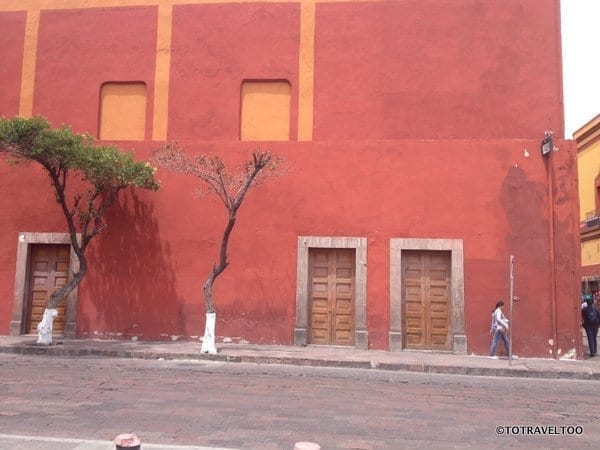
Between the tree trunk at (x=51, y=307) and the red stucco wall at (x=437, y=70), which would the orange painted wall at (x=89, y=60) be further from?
the red stucco wall at (x=437, y=70)

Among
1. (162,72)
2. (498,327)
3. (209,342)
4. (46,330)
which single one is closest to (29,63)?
(162,72)

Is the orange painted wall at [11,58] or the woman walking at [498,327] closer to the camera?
the woman walking at [498,327]

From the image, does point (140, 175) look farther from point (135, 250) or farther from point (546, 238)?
point (546, 238)

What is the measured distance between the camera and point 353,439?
5.45 metres

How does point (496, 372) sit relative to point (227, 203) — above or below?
below

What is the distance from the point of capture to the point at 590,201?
25406 millimetres

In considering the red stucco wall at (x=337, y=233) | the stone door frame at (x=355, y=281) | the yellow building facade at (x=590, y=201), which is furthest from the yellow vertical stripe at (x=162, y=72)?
the yellow building facade at (x=590, y=201)

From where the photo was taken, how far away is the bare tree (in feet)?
37.1

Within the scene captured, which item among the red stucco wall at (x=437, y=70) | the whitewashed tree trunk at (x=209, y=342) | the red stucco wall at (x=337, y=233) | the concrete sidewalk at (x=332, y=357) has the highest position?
the red stucco wall at (x=437, y=70)

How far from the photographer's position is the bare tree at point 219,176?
1131 cm

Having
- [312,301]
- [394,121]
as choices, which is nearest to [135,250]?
[312,301]

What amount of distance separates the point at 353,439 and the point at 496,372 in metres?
5.75

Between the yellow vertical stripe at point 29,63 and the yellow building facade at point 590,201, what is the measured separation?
783 inches

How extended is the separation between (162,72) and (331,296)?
6931mm
